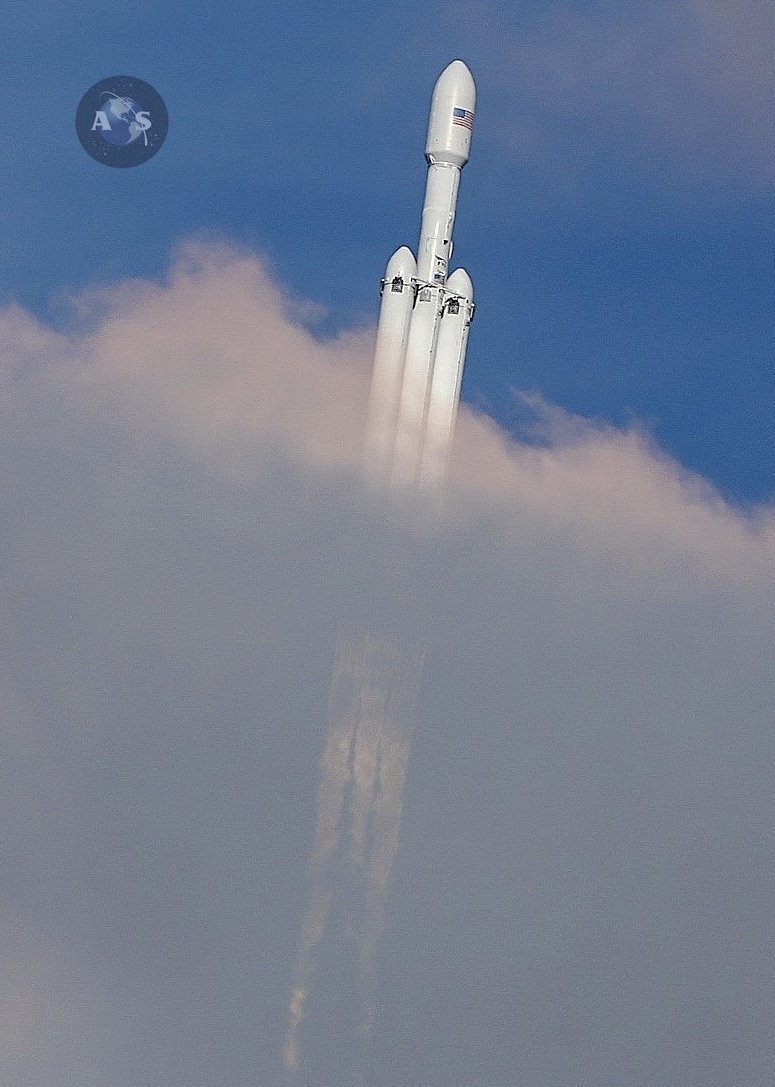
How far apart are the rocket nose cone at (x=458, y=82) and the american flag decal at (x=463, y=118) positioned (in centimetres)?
27

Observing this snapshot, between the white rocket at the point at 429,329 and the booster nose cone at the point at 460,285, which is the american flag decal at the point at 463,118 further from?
the booster nose cone at the point at 460,285

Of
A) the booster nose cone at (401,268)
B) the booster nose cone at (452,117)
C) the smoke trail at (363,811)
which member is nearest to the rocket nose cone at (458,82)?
the booster nose cone at (452,117)

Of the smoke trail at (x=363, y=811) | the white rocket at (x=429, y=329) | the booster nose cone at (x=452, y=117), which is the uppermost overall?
the booster nose cone at (x=452, y=117)

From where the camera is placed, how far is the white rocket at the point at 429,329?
28875 millimetres

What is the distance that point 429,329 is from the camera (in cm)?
2898

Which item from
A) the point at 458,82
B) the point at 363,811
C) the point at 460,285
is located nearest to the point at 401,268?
the point at 460,285

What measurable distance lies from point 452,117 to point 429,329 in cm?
605

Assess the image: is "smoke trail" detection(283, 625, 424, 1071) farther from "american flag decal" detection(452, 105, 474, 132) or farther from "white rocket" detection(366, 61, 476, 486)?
"american flag decal" detection(452, 105, 474, 132)

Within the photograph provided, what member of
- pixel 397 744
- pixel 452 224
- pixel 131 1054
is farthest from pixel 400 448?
pixel 131 1054

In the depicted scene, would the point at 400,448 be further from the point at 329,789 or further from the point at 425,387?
the point at 329,789

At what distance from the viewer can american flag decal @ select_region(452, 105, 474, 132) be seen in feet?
98.3

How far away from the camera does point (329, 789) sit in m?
32.2

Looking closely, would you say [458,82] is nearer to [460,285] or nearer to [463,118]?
[463,118]

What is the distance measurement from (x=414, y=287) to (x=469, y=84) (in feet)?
20.5
